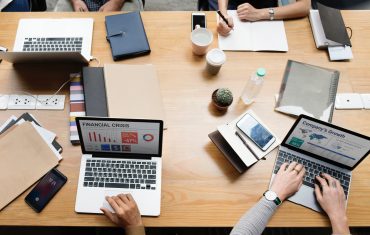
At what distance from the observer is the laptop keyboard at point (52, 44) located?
1.54 m

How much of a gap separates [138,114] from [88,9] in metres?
1.00

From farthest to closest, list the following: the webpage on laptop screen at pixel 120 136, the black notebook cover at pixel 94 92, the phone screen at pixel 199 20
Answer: the phone screen at pixel 199 20 < the black notebook cover at pixel 94 92 < the webpage on laptop screen at pixel 120 136

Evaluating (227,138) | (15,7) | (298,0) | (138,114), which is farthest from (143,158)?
(15,7)

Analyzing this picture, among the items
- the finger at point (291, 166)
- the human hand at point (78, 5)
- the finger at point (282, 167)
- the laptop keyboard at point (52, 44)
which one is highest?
the laptop keyboard at point (52, 44)

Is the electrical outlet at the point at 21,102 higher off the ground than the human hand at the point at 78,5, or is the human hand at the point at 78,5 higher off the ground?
the human hand at the point at 78,5

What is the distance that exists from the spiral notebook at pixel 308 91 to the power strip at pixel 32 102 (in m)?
0.89

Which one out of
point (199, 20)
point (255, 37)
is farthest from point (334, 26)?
point (199, 20)

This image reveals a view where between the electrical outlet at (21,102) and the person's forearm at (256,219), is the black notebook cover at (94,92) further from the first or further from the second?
the person's forearm at (256,219)

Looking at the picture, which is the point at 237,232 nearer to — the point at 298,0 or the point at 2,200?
the point at 2,200

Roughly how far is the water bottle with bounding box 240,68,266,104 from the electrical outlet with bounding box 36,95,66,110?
0.74 m

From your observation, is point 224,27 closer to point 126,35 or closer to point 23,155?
point 126,35

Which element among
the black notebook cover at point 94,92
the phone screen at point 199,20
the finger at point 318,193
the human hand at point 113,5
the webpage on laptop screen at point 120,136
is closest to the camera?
the webpage on laptop screen at point 120,136

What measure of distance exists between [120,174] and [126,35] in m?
0.65

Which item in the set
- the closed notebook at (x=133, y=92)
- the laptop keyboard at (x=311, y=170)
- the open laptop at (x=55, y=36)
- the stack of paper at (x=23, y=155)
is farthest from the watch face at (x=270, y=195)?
the open laptop at (x=55, y=36)
